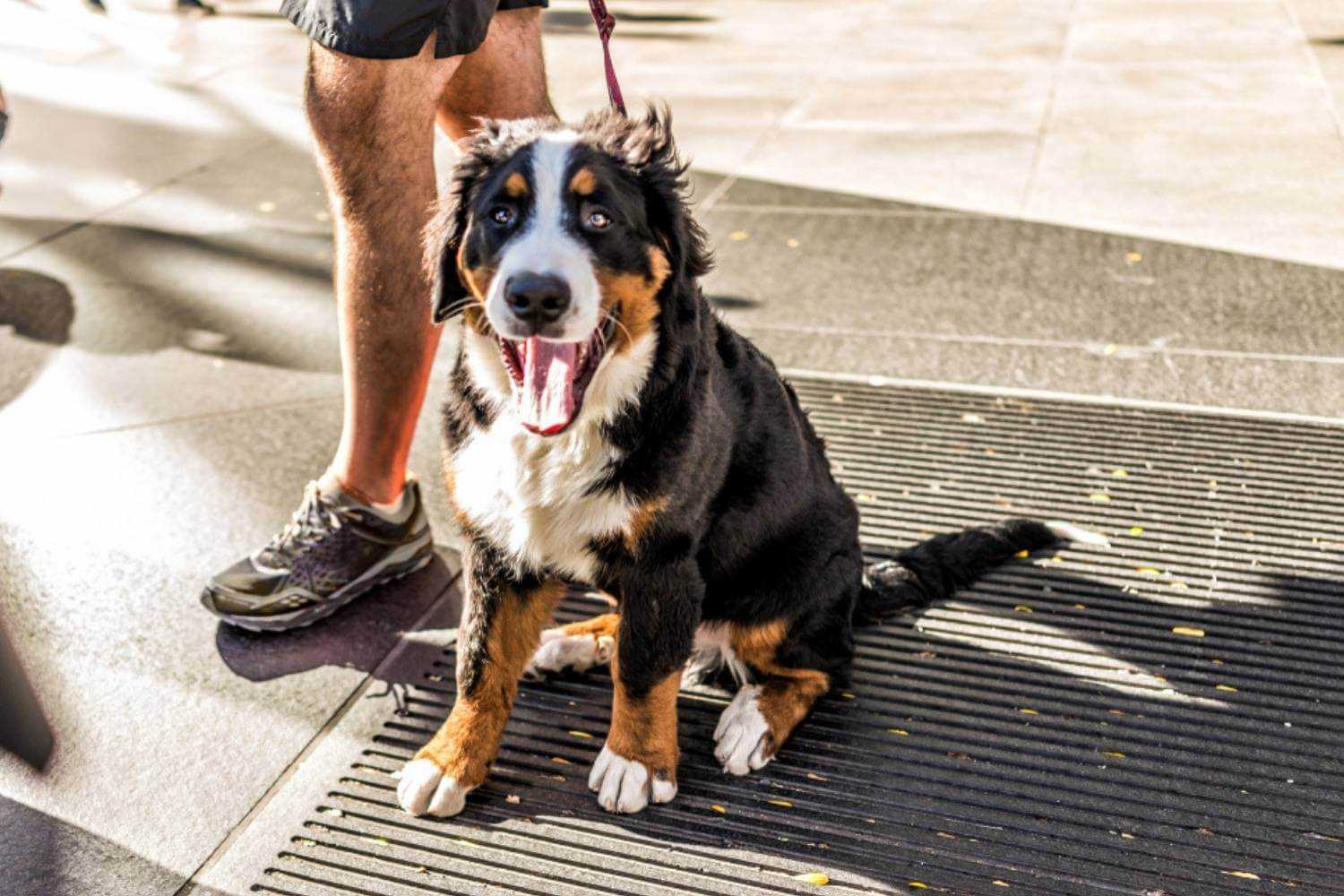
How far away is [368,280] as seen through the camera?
10.2 ft

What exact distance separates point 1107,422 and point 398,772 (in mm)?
2336

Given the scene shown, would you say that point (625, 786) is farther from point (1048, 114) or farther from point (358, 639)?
point (1048, 114)

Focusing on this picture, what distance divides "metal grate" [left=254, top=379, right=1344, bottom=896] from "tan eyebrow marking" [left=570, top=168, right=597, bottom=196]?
1142 millimetres

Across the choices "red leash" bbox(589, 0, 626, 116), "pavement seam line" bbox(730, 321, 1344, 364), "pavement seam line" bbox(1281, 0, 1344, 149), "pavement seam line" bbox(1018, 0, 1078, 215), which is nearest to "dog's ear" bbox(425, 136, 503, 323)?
"red leash" bbox(589, 0, 626, 116)

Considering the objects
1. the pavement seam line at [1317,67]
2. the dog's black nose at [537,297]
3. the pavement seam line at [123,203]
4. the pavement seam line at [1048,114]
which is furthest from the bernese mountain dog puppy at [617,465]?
the pavement seam line at [1317,67]

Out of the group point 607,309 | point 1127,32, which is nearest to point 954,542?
point 607,309

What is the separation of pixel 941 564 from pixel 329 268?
3149mm

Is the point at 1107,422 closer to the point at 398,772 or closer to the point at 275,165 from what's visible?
the point at 398,772

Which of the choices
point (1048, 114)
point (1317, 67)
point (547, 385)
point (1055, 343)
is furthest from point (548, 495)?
point (1317, 67)

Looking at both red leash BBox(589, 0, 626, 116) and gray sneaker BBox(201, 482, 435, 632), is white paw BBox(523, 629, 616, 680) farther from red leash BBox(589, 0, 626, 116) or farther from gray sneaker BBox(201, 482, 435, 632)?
red leash BBox(589, 0, 626, 116)

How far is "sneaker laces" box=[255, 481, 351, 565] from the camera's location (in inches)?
127

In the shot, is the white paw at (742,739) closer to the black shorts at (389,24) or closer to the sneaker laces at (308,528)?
the sneaker laces at (308,528)

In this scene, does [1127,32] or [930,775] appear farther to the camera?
[1127,32]

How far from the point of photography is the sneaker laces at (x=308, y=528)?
323cm
